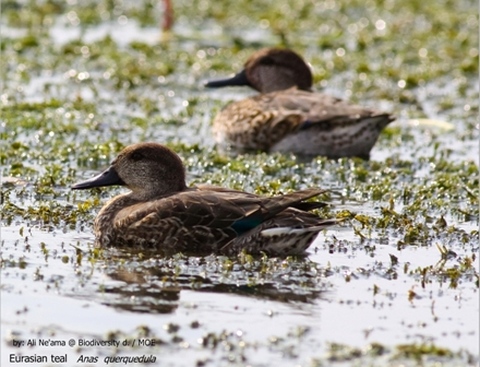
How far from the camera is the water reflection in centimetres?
819

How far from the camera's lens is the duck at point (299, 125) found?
13320mm

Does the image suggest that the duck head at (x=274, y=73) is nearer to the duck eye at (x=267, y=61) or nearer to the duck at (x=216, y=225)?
the duck eye at (x=267, y=61)

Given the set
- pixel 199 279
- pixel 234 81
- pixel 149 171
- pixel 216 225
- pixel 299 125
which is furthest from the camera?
pixel 234 81

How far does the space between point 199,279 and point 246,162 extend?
4.16 m

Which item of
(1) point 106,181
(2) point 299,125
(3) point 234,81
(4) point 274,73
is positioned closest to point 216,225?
(1) point 106,181

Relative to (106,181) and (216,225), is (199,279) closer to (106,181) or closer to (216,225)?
(216,225)

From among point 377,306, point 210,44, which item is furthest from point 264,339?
point 210,44

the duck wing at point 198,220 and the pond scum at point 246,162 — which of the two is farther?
the duck wing at point 198,220

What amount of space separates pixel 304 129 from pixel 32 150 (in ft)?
8.81

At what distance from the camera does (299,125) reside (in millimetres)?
13312

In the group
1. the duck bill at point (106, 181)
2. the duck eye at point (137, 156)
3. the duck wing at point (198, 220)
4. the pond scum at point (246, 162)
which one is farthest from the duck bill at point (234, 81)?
the duck wing at point (198, 220)

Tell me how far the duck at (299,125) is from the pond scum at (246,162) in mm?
295

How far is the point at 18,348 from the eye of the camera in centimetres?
729

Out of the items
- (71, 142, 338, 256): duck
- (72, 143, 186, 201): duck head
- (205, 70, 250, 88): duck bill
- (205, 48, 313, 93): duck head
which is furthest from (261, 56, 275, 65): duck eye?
(71, 142, 338, 256): duck
